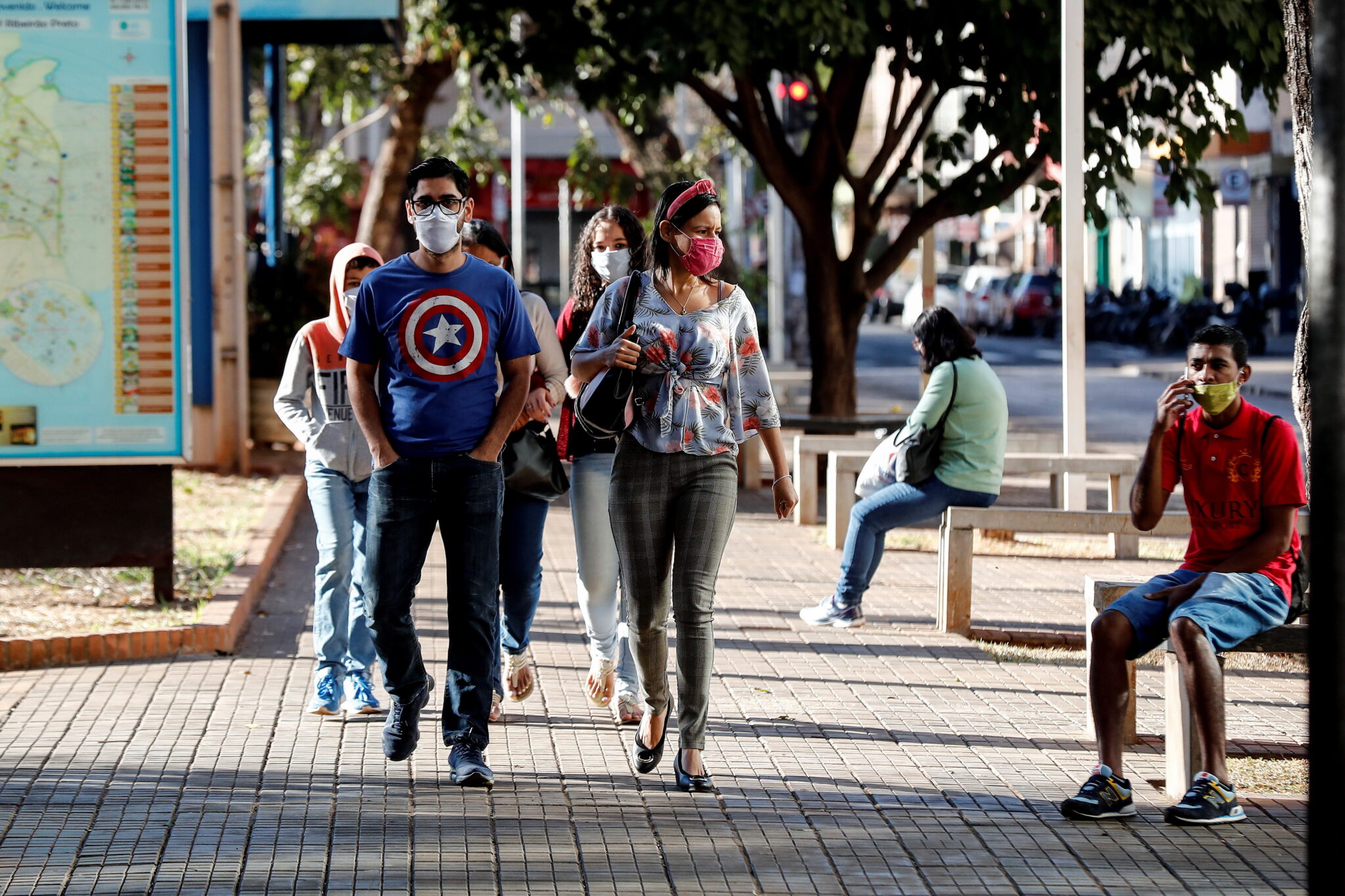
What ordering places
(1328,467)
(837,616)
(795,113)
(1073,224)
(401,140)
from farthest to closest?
(401,140) → (795,113) → (1073,224) → (837,616) → (1328,467)

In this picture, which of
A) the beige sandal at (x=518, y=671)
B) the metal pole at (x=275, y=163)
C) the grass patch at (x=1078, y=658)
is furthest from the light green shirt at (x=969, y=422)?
the metal pole at (x=275, y=163)

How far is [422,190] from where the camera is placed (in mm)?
5508

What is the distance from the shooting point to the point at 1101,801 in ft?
17.0

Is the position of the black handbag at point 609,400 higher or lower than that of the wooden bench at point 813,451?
higher

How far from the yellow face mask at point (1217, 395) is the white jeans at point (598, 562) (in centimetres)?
201

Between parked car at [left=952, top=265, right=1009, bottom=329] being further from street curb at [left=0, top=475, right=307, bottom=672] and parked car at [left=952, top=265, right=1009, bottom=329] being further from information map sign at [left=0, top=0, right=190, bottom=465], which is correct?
street curb at [left=0, top=475, right=307, bottom=672]

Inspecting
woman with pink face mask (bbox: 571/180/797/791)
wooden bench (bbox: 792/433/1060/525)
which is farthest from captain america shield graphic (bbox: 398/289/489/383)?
wooden bench (bbox: 792/433/1060/525)

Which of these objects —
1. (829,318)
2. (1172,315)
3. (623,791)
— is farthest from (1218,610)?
(1172,315)

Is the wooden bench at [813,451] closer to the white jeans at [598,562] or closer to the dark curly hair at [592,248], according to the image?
the white jeans at [598,562]

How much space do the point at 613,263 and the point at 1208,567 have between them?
2240 mm

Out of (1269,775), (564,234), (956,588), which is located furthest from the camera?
(564,234)

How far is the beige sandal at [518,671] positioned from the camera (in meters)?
6.45

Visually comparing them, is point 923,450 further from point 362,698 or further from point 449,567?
point 449,567

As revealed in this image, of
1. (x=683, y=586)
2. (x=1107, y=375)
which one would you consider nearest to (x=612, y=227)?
(x=683, y=586)
